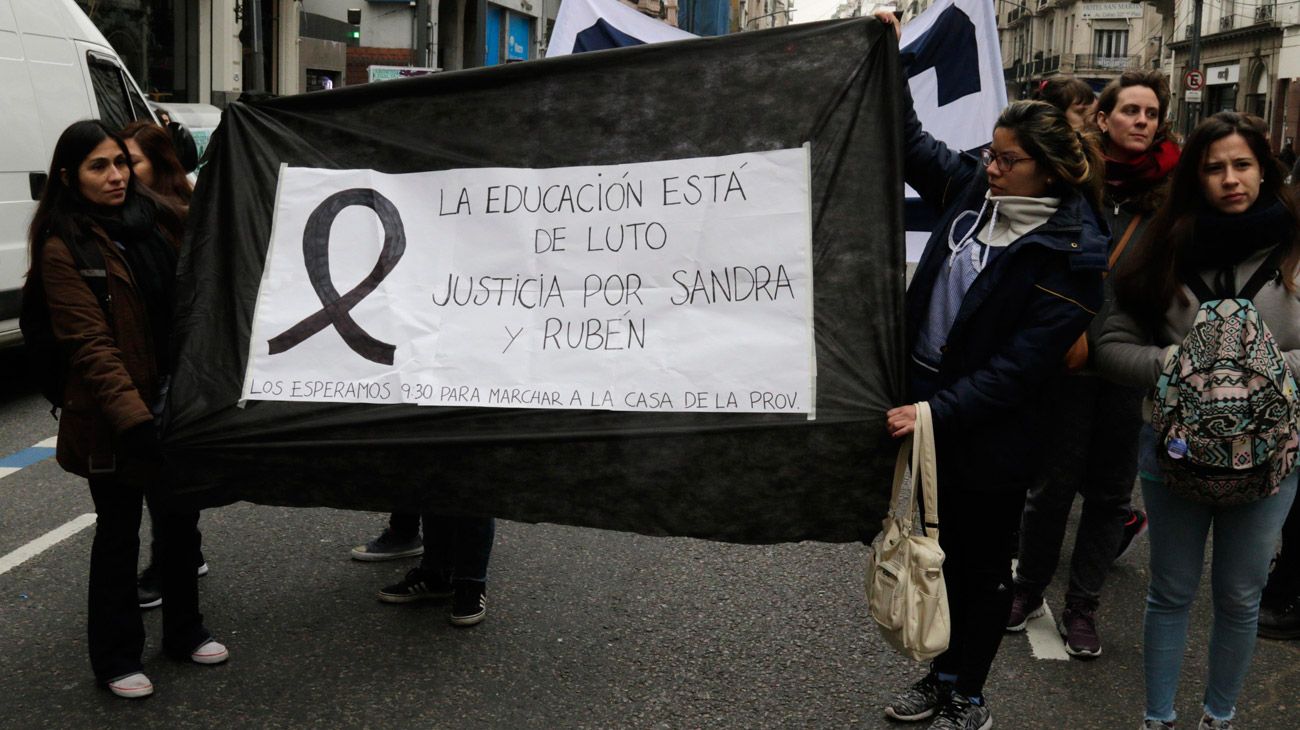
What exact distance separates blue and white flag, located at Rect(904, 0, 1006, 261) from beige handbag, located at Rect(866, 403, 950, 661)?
10.7 ft

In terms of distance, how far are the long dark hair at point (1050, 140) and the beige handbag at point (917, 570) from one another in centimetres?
72

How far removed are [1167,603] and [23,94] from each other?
7.79 meters

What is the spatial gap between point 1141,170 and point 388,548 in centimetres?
326

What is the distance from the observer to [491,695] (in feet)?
13.2

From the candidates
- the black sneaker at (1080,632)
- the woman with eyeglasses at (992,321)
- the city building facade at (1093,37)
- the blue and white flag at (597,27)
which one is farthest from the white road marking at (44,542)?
the city building facade at (1093,37)

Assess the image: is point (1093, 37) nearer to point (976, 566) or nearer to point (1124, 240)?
point (1124, 240)

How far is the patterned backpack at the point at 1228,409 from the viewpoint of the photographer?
3.17 meters

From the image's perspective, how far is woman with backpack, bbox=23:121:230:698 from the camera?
3.75m

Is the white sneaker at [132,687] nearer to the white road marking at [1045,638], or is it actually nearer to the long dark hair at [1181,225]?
the white road marking at [1045,638]

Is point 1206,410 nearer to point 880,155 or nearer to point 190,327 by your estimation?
point 880,155

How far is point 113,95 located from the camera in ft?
32.0

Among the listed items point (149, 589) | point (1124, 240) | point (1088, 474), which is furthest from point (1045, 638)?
point (149, 589)

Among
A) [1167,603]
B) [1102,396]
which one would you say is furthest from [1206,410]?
[1102,396]

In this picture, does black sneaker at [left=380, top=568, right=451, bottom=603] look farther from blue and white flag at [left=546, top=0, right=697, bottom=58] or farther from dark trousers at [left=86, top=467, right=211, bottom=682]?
blue and white flag at [left=546, top=0, right=697, bottom=58]
